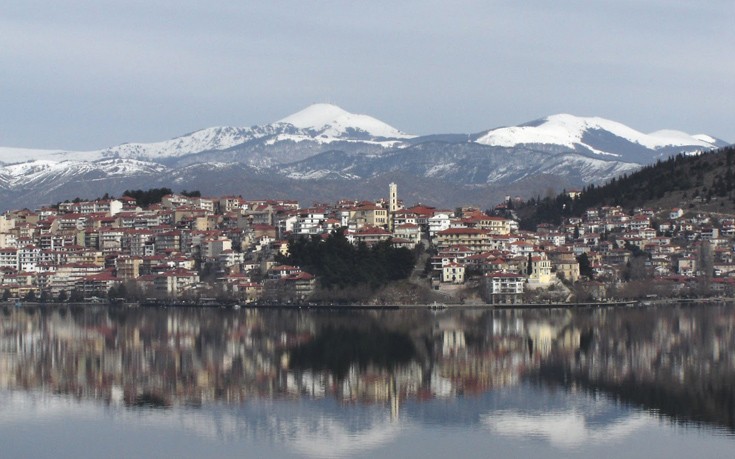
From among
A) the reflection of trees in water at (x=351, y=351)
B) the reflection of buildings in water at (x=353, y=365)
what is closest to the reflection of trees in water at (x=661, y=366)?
the reflection of buildings in water at (x=353, y=365)

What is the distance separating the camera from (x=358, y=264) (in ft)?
233

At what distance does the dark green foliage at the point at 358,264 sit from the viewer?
70.6 m

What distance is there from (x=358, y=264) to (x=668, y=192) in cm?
3432

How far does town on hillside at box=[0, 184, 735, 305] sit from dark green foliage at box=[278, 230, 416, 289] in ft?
0.26

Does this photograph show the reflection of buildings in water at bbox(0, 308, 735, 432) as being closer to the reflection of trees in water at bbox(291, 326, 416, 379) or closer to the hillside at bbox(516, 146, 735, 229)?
the reflection of trees in water at bbox(291, 326, 416, 379)

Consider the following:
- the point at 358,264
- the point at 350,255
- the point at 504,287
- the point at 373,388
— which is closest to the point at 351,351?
the point at 373,388

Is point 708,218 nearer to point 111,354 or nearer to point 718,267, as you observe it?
point 718,267

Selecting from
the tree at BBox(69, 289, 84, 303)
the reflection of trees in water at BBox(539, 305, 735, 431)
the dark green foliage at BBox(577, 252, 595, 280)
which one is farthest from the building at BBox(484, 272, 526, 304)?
the tree at BBox(69, 289, 84, 303)

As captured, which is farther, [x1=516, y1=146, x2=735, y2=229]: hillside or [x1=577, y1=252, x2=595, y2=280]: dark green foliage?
[x1=516, y1=146, x2=735, y2=229]: hillside

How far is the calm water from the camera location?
3020cm

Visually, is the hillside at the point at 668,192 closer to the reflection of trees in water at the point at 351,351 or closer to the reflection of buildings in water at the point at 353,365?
the reflection of buildings in water at the point at 353,365

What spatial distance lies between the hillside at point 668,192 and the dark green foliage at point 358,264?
93.2 feet

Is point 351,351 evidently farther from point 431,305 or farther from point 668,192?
point 668,192

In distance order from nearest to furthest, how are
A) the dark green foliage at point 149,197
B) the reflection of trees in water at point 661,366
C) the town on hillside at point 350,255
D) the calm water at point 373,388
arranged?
the calm water at point 373,388
the reflection of trees in water at point 661,366
the town on hillside at point 350,255
the dark green foliage at point 149,197
